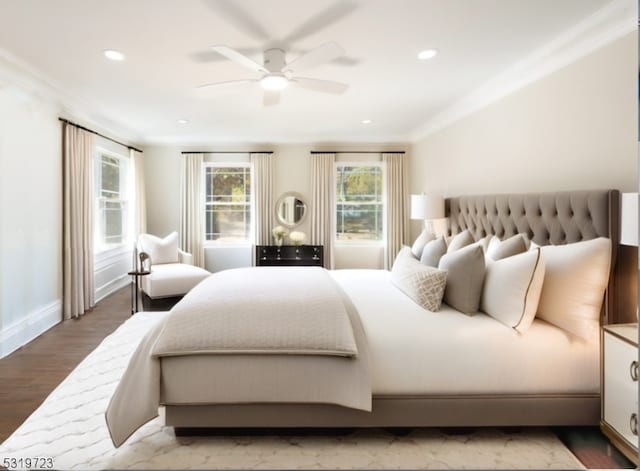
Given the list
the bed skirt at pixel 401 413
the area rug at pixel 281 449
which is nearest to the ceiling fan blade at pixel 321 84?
the bed skirt at pixel 401 413

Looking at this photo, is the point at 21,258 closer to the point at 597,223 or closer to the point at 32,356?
the point at 32,356

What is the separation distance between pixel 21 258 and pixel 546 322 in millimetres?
4213

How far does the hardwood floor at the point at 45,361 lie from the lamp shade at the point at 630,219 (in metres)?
3.33

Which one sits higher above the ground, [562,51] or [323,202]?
[562,51]

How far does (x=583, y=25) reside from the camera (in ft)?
7.09

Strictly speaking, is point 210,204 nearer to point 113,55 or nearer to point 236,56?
point 113,55

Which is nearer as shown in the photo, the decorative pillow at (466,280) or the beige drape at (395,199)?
the decorative pillow at (466,280)

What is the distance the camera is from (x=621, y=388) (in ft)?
5.06

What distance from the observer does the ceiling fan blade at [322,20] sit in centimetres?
201

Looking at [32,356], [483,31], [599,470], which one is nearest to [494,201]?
[483,31]

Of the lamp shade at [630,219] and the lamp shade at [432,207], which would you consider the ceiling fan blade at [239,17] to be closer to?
the lamp shade at [630,219]

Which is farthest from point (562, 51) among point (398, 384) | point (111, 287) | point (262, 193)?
point (111, 287)

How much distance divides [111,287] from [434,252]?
14.8 ft

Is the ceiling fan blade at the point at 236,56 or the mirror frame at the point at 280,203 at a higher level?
the ceiling fan blade at the point at 236,56
